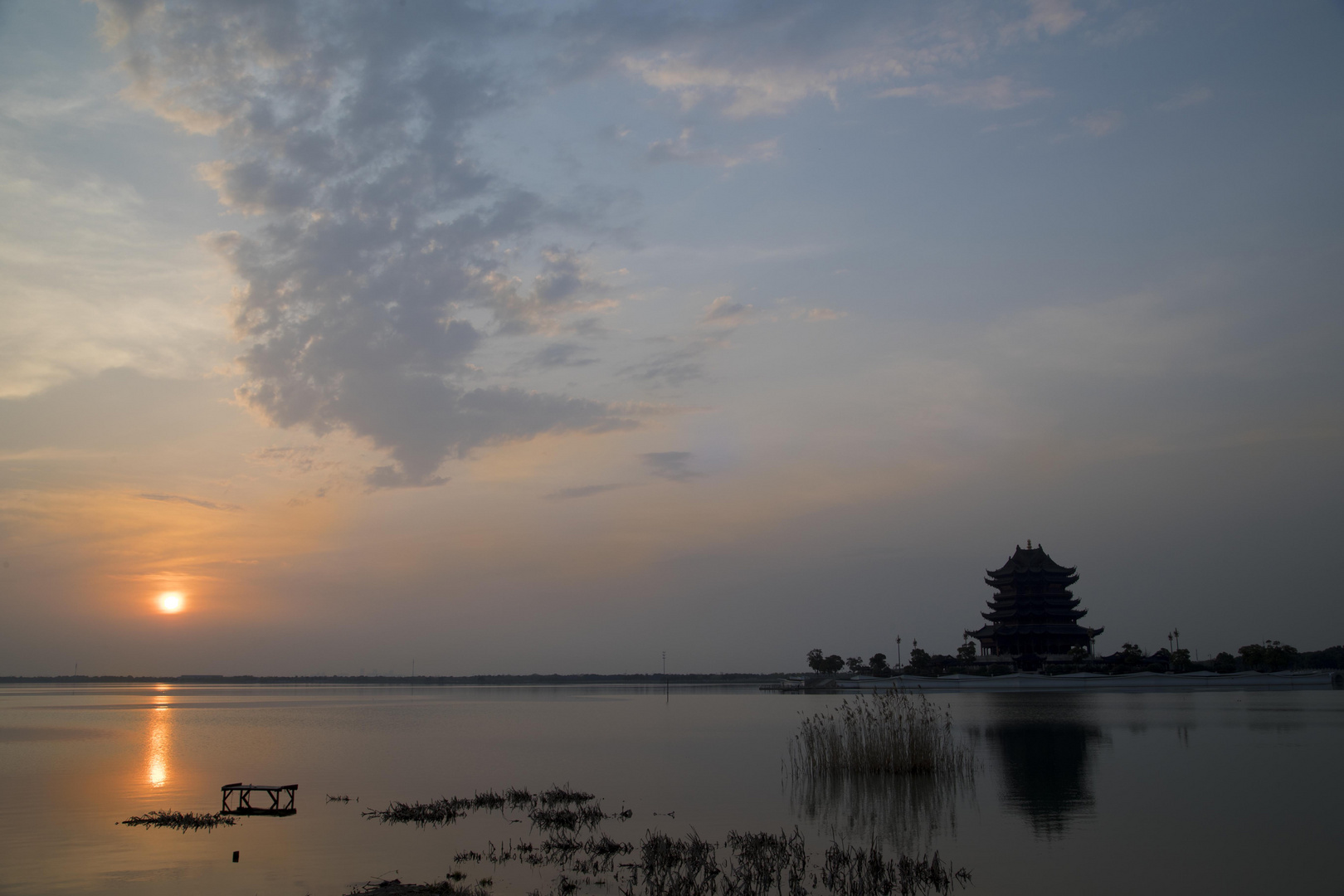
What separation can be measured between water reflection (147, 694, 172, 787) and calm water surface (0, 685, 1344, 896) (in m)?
0.37

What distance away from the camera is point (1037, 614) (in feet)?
382

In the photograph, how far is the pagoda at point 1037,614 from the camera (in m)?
115

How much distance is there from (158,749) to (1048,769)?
37823mm

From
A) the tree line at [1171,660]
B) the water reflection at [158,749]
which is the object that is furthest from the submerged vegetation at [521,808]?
the tree line at [1171,660]

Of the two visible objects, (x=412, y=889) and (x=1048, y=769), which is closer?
(x=412, y=889)

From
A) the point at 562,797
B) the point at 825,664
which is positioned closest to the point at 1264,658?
the point at 825,664

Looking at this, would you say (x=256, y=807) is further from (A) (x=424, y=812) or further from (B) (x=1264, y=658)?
(B) (x=1264, y=658)

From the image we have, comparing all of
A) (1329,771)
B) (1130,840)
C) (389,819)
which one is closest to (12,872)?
(389,819)

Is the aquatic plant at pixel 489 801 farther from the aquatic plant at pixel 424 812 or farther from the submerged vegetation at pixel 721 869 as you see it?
the submerged vegetation at pixel 721 869

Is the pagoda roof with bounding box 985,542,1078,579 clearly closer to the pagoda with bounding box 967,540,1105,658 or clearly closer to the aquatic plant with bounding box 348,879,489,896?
the pagoda with bounding box 967,540,1105,658

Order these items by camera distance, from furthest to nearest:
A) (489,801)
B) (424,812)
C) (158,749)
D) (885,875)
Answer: (158,749) → (489,801) → (424,812) → (885,875)

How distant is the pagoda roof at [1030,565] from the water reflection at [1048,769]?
71.6 m

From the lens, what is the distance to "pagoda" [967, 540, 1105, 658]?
115 meters

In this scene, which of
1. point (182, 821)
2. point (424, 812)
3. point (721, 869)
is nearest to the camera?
point (721, 869)
